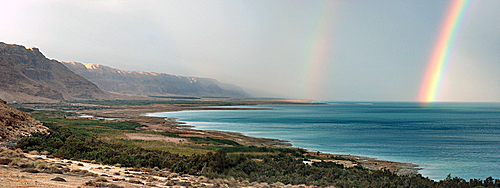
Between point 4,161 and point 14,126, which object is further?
point 14,126

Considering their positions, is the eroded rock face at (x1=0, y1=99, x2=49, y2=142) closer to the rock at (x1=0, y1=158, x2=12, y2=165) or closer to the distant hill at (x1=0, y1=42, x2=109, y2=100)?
the rock at (x1=0, y1=158, x2=12, y2=165)

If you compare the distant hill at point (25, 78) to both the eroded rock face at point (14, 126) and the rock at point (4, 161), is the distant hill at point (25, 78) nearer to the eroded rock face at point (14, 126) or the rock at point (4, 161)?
the eroded rock face at point (14, 126)

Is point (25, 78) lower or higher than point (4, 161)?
higher

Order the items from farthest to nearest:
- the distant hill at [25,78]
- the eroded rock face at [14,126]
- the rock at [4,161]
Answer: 1. the distant hill at [25,78]
2. the eroded rock face at [14,126]
3. the rock at [4,161]

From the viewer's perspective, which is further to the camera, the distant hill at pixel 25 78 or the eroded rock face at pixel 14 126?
the distant hill at pixel 25 78

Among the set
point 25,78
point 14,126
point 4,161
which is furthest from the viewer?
point 25,78

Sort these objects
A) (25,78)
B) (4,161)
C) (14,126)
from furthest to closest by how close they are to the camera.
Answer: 1. (25,78)
2. (14,126)
3. (4,161)

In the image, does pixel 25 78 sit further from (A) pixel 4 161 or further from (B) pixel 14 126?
(A) pixel 4 161

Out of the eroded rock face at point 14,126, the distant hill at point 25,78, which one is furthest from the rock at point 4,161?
the distant hill at point 25,78

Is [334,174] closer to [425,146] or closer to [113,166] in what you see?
[113,166]

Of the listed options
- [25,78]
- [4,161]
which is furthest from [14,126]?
[25,78]
